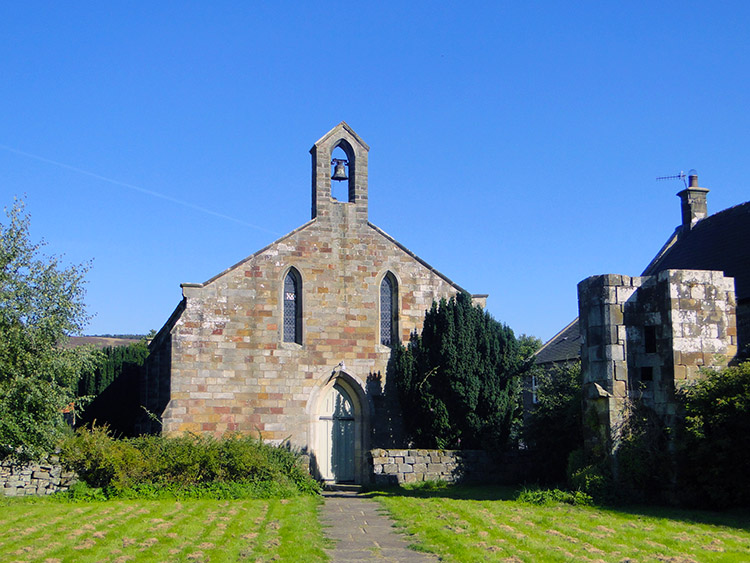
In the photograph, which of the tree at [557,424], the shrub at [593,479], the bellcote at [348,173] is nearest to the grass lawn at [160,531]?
the shrub at [593,479]

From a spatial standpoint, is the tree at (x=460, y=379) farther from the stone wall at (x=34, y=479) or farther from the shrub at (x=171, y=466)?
the stone wall at (x=34, y=479)

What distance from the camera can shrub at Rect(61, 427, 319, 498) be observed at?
1714cm

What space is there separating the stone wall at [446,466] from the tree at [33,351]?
8.13 metres

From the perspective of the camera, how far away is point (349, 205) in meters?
24.0

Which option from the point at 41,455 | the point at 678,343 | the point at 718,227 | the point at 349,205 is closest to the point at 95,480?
the point at 41,455

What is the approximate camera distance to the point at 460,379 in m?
21.6

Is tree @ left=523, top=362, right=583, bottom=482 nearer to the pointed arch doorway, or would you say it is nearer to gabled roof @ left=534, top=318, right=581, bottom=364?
the pointed arch doorway

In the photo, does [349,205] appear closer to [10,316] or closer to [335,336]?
[335,336]

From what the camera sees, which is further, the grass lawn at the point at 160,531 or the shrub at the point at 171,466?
the shrub at the point at 171,466

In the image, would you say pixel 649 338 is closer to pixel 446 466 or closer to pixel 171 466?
pixel 446 466

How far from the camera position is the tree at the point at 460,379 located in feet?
70.6

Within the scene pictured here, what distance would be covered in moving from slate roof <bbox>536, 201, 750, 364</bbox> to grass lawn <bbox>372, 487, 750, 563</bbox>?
8.56 metres

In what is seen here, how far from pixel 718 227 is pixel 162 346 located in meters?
17.8

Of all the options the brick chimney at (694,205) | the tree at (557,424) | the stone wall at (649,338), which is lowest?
the tree at (557,424)
